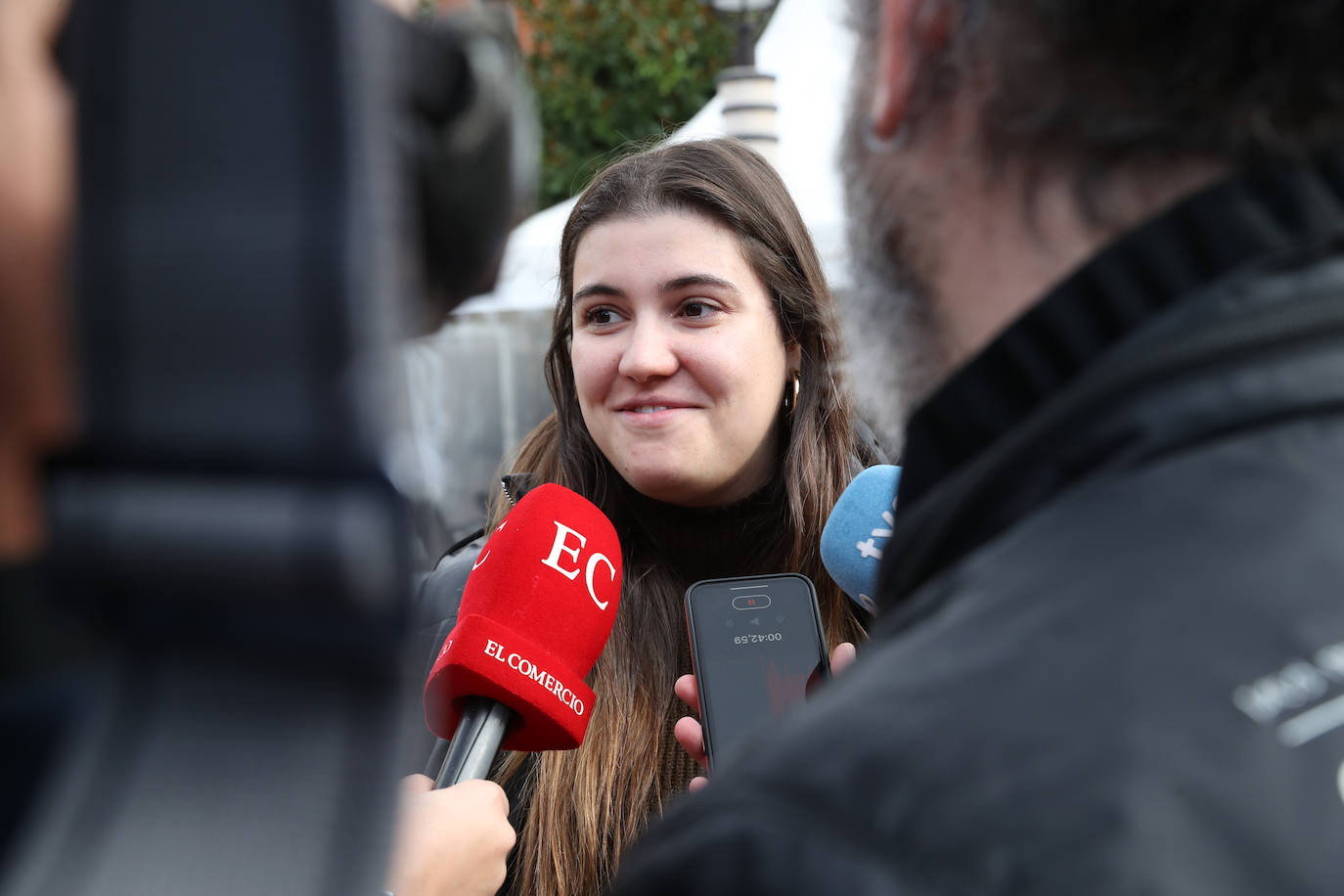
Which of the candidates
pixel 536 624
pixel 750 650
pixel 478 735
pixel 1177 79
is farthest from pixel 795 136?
pixel 1177 79

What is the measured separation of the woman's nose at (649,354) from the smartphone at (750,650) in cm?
43

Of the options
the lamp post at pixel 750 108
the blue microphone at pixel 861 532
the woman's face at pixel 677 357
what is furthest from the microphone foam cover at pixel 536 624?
the lamp post at pixel 750 108

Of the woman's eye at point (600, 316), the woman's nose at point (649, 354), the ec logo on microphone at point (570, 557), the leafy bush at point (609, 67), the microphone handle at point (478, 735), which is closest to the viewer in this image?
the microphone handle at point (478, 735)

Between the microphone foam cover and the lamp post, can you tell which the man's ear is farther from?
the lamp post

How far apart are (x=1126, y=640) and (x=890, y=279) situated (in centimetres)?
42

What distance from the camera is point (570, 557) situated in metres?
1.40

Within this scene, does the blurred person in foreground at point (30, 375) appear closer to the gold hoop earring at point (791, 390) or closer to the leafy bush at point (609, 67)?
the gold hoop earring at point (791, 390)

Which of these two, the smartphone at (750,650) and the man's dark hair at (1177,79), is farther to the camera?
the smartphone at (750,650)

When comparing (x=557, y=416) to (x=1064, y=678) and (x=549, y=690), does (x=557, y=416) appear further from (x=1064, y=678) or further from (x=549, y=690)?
(x=1064, y=678)

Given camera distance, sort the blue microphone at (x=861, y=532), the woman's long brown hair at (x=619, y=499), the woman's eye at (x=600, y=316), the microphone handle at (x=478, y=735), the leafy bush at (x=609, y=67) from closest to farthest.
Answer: the microphone handle at (x=478, y=735)
the blue microphone at (x=861, y=532)
the woman's long brown hair at (x=619, y=499)
the woman's eye at (x=600, y=316)
the leafy bush at (x=609, y=67)

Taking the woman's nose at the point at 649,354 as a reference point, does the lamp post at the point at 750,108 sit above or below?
above

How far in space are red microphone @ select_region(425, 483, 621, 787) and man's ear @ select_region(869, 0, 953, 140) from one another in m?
0.72

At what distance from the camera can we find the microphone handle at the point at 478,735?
1.23 meters

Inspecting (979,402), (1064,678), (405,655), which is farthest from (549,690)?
(405,655)
